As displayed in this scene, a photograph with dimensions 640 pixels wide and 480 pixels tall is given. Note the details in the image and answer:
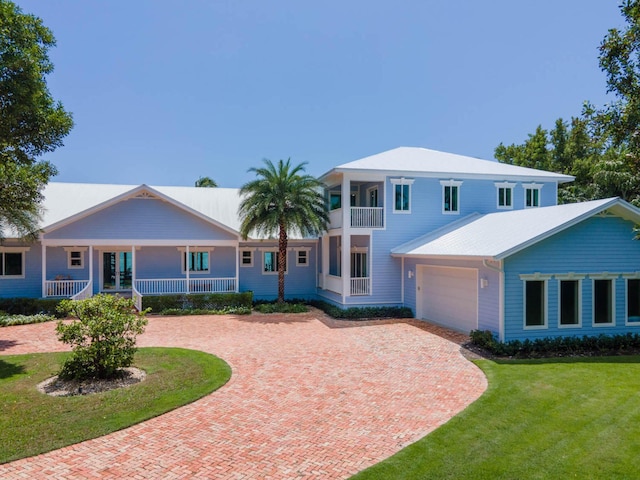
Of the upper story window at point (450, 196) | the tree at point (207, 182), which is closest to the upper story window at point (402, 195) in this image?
the upper story window at point (450, 196)

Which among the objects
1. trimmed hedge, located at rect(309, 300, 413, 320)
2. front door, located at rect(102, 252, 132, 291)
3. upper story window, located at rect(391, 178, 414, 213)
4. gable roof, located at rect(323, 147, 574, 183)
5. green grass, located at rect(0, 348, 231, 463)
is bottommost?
trimmed hedge, located at rect(309, 300, 413, 320)

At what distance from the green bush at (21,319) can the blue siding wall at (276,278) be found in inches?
373

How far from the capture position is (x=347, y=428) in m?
6.95

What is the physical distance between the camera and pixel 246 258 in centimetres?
2392

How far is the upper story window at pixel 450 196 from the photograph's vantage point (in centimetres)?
2047

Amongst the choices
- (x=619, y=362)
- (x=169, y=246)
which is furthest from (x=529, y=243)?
(x=169, y=246)

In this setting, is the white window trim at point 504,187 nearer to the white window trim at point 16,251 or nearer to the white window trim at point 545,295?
the white window trim at point 545,295

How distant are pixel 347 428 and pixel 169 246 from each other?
1796 cm

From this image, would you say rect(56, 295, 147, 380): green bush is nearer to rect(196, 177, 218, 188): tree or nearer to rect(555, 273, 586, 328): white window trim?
rect(555, 273, 586, 328): white window trim

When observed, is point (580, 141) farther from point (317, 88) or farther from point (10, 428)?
point (10, 428)

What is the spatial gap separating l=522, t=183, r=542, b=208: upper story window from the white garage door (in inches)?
302

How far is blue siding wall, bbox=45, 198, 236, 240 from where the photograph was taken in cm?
A: 2022

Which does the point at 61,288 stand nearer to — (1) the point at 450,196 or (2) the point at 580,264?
(1) the point at 450,196

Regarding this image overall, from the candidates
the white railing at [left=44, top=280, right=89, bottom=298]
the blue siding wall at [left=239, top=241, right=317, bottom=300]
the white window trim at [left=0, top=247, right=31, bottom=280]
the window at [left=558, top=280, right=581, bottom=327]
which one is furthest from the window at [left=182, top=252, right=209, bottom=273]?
the window at [left=558, top=280, right=581, bottom=327]
